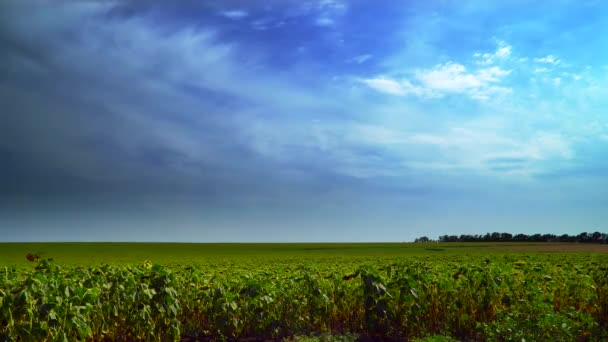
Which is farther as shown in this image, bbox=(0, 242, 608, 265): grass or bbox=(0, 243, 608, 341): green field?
bbox=(0, 242, 608, 265): grass

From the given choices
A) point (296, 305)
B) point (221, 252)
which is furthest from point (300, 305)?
point (221, 252)

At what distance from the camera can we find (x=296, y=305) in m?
11.0

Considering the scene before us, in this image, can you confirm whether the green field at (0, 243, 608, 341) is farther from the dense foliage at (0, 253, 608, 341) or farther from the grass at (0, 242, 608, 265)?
the grass at (0, 242, 608, 265)

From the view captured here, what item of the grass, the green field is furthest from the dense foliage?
the grass

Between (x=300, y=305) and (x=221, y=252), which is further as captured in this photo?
(x=221, y=252)

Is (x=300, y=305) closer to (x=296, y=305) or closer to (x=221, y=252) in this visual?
(x=296, y=305)

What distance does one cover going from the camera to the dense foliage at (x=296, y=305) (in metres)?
8.67

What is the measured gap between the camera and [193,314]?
11195mm

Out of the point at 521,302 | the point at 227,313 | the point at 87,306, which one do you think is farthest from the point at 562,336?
the point at 87,306

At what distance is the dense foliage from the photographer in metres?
8.67

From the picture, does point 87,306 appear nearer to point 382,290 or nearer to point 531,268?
point 382,290

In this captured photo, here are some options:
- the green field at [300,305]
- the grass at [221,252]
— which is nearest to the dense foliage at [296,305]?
the green field at [300,305]

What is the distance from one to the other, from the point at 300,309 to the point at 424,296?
→ 2774 millimetres

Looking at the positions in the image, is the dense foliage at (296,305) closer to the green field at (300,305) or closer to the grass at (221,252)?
the green field at (300,305)
